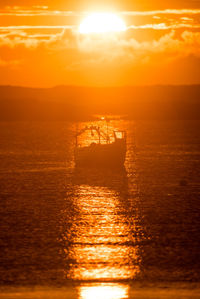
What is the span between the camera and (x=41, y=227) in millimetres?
50938

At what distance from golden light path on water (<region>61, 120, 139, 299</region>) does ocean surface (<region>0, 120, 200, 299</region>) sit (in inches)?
2.5

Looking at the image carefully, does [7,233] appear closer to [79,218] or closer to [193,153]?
[79,218]

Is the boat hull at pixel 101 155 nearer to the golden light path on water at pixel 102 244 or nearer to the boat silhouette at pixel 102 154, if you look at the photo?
the boat silhouette at pixel 102 154

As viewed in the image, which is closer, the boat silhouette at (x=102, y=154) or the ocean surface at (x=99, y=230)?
the ocean surface at (x=99, y=230)

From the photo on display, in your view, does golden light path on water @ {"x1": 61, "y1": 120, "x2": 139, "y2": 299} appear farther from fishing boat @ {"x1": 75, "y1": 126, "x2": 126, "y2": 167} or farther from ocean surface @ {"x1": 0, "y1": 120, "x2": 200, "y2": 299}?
fishing boat @ {"x1": 75, "y1": 126, "x2": 126, "y2": 167}

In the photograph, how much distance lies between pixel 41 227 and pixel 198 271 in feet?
60.9

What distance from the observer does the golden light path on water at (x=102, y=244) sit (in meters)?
31.9

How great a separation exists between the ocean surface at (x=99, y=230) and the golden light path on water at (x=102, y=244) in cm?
6

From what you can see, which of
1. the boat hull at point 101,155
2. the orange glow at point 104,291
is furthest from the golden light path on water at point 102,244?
the boat hull at point 101,155

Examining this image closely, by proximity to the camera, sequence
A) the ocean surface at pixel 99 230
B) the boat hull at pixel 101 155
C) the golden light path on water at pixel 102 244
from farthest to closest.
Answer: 1. the boat hull at pixel 101 155
2. the ocean surface at pixel 99 230
3. the golden light path on water at pixel 102 244

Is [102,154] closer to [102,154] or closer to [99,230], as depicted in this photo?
[102,154]

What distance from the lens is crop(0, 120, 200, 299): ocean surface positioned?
34125 millimetres

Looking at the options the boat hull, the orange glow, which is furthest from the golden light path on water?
the boat hull

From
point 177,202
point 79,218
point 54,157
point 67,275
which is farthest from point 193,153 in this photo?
point 67,275
